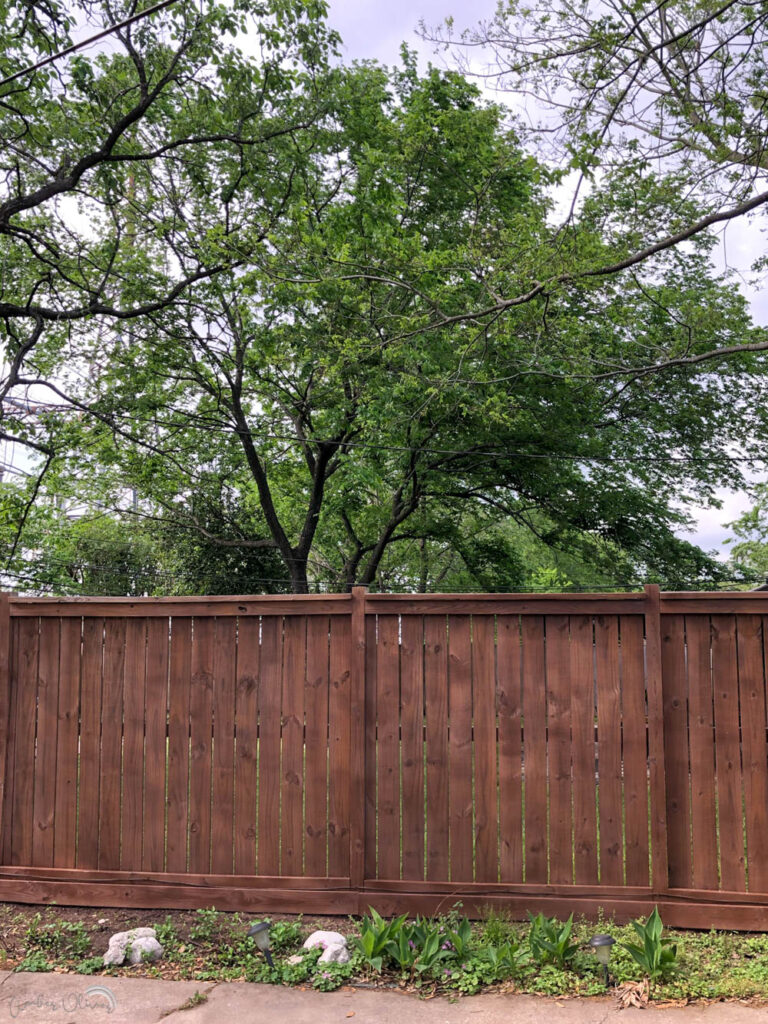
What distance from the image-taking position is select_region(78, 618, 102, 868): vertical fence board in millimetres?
4242

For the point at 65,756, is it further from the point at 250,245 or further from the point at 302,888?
the point at 250,245

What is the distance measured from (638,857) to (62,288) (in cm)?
1171

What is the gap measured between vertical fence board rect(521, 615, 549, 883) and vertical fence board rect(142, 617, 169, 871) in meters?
1.98

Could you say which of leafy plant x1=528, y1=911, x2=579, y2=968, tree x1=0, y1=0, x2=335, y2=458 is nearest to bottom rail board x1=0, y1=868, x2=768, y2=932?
leafy plant x1=528, y1=911, x2=579, y2=968

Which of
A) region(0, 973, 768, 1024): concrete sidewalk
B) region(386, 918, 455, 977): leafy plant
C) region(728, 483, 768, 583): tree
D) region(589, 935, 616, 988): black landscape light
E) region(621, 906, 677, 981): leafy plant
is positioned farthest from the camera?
region(728, 483, 768, 583): tree

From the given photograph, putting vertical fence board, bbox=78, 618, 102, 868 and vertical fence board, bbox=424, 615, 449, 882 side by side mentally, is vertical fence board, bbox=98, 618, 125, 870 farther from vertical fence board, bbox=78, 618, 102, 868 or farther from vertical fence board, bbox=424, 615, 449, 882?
vertical fence board, bbox=424, 615, 449, 882

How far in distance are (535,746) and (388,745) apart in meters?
0.78

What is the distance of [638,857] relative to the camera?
12.8ft

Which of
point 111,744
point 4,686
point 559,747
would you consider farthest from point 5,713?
point 559,747

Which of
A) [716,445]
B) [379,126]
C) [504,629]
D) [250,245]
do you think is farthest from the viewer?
[716,445]

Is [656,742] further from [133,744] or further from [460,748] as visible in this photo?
[133,744]

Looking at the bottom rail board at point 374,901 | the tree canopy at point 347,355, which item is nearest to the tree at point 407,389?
the tree canopy at point 347,355

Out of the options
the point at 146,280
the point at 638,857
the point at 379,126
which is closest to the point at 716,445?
the point at 379,126

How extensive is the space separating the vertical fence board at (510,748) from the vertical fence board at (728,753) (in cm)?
103
